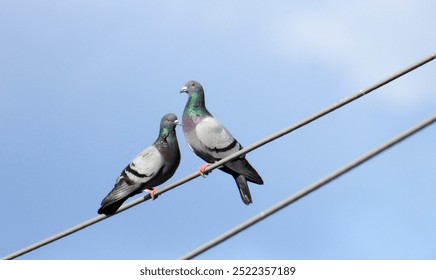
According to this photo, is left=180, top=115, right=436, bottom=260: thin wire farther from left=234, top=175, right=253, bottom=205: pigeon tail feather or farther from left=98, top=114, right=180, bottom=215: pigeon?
left=234, top=175, right=253, bottom=205: pigeon tail feather

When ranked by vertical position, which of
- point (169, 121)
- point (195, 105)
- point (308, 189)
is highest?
point (195, 105)

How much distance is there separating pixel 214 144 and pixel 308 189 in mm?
5802

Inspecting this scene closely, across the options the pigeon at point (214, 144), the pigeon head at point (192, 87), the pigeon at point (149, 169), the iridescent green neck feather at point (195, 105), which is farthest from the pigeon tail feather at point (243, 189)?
the pigeon head at point (192, 87)

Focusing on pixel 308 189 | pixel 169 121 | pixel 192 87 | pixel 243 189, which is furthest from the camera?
pixel 192 87

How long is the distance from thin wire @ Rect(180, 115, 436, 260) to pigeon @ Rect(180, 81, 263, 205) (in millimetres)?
5250

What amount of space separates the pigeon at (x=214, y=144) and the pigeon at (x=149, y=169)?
0.31 m

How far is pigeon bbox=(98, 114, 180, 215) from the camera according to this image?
1160 cm

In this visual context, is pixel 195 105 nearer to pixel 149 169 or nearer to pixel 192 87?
pixel 192 87

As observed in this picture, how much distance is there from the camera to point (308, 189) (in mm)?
6754

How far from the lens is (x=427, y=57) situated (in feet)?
24.4

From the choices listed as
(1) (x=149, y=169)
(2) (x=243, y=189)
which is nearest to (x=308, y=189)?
(1) (x=149, y=169)

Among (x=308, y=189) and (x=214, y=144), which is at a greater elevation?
(x=214, y=144)
